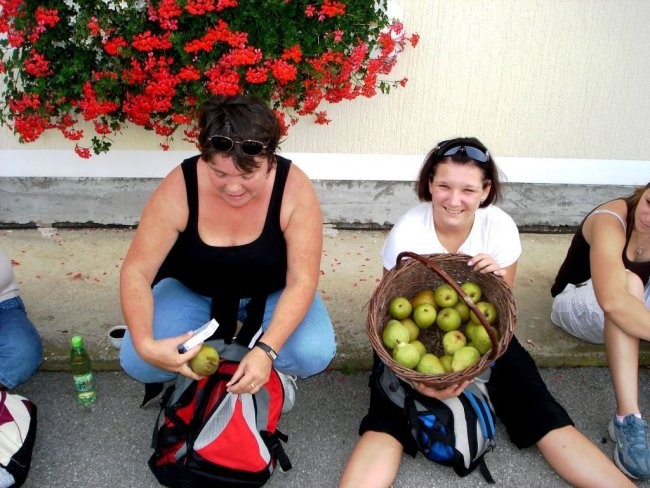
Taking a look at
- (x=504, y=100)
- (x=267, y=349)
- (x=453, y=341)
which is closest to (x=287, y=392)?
(x=267, y=349)

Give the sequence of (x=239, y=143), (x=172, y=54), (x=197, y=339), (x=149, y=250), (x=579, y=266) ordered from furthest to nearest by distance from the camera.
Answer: (x=172, y=54)
(x=579, y=266)
(x=149, y=250)
(x=197, y=339)
(x=239, y=143)

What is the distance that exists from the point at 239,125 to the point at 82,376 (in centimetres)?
161

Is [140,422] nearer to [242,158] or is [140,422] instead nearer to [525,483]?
[242,158]

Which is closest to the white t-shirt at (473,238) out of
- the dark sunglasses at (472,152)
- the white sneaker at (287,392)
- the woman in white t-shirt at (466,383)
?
the woman in white t-shirt at (466,383)

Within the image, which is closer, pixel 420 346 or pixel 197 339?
pixel 197 339

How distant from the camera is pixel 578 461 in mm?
2406

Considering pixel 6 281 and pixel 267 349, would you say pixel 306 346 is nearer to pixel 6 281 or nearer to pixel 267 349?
pixel 267 349

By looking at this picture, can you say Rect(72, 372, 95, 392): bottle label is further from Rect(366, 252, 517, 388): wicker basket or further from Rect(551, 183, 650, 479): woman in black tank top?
Rect(551, 183, 650, 479): woman in black tank top

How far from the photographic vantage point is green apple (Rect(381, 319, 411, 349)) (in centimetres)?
245

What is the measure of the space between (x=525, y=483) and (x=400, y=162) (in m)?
2.77

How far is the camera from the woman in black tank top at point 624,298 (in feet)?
8.33

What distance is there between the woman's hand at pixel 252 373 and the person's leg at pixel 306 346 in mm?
264

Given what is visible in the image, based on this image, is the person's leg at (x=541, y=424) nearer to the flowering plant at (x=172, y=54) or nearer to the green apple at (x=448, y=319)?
the green apple at (x=448, y=319)

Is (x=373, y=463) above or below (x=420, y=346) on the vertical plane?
below
